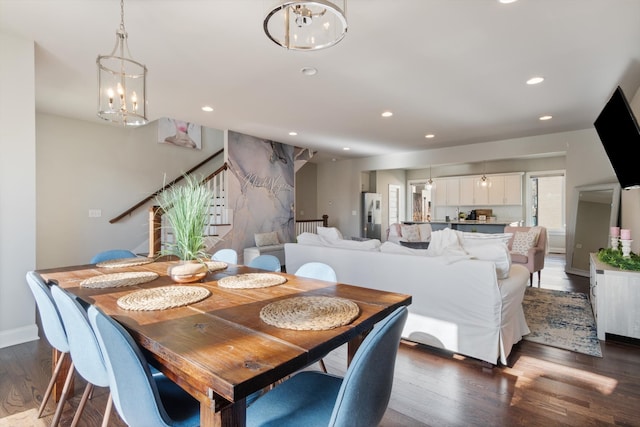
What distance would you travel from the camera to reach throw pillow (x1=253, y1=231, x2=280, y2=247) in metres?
6.23

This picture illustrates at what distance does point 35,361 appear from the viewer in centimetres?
250

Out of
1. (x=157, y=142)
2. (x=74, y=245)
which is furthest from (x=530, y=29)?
(x=74, y=245)

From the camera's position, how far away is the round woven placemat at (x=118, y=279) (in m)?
1.80

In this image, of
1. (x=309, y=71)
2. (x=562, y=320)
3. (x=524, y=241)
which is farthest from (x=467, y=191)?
(x=309, y=71)

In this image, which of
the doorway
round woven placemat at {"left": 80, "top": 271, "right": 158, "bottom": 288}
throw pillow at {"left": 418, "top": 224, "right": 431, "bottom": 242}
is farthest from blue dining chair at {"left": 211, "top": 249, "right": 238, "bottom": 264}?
the doorway

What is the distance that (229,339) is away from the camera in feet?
3.40

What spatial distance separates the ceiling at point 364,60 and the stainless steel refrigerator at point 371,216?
3732 mm

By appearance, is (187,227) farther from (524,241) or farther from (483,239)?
(524,241)

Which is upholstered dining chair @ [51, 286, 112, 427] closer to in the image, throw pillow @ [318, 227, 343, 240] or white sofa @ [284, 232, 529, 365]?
white sofa @ [284, 232, 529, 365]

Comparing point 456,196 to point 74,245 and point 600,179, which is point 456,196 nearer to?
point 600,179

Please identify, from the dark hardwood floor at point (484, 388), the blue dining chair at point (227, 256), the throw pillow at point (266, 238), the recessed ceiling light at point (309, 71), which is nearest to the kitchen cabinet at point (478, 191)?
the throw pillow at point (266, 238)

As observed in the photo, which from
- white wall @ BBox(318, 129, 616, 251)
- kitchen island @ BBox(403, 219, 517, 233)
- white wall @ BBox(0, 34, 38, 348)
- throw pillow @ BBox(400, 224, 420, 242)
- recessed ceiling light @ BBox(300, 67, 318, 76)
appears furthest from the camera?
kitchen island @ BBox(403, 219, 517, 233)

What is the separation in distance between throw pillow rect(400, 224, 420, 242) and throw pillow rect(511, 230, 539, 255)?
227 centimetres

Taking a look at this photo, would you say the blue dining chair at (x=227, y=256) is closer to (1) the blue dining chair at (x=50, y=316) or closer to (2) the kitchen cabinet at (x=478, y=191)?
(1) the blue dining chair at (x=50, y=316)
